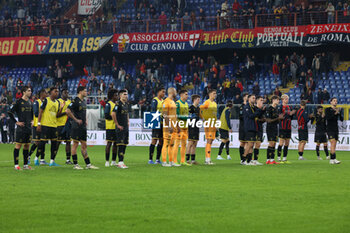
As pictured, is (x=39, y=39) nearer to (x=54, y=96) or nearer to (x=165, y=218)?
(x=54, y=96)

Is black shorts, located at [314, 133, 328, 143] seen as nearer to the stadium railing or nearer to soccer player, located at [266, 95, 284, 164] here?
soccer player, located at [266, 95, 284, 164]

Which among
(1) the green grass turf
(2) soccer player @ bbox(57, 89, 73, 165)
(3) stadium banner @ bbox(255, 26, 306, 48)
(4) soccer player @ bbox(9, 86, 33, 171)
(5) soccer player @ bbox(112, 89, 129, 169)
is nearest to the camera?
(1) the green grass turf

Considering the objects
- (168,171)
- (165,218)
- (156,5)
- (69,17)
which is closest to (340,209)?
(165,218)

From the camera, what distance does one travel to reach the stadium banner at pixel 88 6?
45625mm

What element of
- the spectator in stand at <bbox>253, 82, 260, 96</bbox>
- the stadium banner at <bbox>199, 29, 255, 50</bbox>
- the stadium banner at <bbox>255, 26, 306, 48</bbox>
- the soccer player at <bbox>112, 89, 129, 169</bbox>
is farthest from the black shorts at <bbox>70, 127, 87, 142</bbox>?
the stadium banner at <bbox>199, 29, 255, 50</bbox>

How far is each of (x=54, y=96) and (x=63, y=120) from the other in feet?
4.29

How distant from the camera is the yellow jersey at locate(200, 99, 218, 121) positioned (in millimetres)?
18078

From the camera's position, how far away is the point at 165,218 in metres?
8.39

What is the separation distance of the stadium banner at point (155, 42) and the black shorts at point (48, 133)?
74.4 ft

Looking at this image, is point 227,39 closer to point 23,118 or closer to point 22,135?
point 23,118

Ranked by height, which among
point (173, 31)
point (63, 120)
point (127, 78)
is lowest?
point (63, 120)

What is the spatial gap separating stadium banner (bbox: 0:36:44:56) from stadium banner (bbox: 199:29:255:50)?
12.5 metres

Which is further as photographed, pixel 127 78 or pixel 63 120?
pixel 127 78

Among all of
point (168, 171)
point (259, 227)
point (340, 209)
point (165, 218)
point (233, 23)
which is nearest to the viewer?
point (259, 227)
